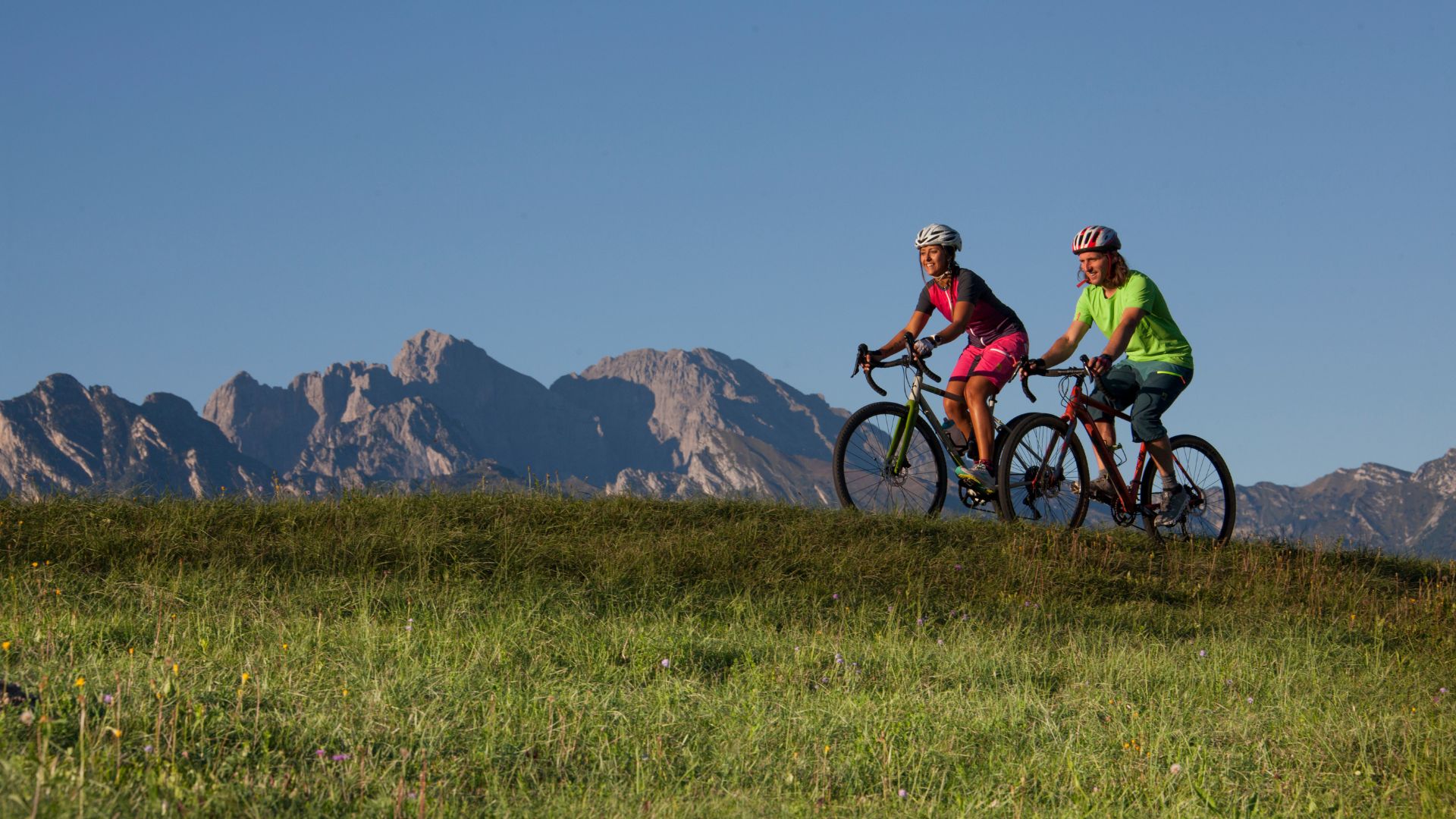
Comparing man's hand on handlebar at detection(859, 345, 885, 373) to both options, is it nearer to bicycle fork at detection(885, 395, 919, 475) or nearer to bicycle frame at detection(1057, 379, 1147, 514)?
bicycle fork at detection(885, 395, 919, 475)

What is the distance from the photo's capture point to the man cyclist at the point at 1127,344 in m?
10.8

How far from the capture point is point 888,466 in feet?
38.7

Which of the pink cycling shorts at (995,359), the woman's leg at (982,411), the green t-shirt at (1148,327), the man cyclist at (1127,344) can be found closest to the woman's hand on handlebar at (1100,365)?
the man cyclist at (1127,344)

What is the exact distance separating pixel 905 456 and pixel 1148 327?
2.59m

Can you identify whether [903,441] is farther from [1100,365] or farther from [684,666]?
[684,666]

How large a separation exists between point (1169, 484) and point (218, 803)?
974cm

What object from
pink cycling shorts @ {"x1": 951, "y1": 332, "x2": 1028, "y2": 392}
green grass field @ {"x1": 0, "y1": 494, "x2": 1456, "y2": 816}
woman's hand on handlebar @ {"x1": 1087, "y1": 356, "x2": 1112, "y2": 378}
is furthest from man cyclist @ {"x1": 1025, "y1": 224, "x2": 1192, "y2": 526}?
green grass field @ {"x1": 0, "y1": 494, "x2": 1456, "y2": 816}

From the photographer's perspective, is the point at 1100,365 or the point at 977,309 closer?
the point at 1100,365

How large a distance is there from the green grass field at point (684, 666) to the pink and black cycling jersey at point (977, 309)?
1.91 metres

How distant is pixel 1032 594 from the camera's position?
397 inches

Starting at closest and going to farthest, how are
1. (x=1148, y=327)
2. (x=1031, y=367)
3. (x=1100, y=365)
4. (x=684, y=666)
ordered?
(x=684, y=666)
(x=1100, y=365)
(x=1031, y=367)
(x=1148, y=327)

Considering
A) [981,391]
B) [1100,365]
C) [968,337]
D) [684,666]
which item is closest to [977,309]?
[968,337]

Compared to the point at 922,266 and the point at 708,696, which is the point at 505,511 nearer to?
the point at 922,266

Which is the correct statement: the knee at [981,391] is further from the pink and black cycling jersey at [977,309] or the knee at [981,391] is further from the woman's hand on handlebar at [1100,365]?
the woman's hand on handlebar at [1100,365]
